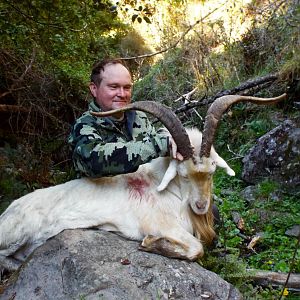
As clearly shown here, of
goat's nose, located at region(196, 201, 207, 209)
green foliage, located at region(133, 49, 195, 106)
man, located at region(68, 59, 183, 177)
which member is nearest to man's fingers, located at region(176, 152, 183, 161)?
man, located at region(68, 59, 183, 177)

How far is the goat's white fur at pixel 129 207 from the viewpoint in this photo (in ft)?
11.4

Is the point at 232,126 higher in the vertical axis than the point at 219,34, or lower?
lower

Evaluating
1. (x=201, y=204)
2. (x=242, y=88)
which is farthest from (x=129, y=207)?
(x=242, y=88)

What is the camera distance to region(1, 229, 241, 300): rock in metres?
3.05

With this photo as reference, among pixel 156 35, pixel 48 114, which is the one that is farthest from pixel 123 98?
pixel 156 35

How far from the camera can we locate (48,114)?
6.51 m

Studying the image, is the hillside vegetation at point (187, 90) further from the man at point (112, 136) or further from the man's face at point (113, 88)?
the man's face at point (113, 88)

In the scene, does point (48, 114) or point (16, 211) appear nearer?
point (16, 211)

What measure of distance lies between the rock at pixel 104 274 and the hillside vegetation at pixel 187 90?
0.65m

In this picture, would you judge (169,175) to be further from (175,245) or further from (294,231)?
(294,231)

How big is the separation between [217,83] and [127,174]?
6032mm

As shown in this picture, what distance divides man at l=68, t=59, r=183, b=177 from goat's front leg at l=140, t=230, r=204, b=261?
516 mm

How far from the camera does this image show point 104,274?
3.09m

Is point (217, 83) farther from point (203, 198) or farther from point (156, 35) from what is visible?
point (203, 198)
